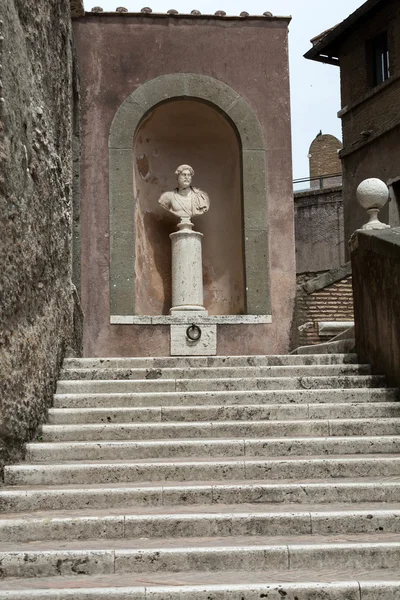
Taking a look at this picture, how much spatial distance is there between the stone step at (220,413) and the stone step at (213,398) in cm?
13

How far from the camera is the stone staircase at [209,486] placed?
13.5 feet

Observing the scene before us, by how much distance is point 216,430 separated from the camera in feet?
19.3

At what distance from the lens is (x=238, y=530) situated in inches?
181

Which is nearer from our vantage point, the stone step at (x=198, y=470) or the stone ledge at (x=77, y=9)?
the stone step at (x=198, y=470)

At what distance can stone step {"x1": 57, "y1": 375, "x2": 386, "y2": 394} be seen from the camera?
259 inches

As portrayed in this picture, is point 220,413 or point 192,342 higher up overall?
point 192,342

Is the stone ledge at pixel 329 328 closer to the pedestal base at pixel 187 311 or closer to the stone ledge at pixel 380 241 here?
the pedestal base at pixel 187 311

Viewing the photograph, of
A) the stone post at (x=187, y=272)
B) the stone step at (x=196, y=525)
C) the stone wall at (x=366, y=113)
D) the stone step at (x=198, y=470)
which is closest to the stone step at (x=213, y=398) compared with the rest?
the stone step at (x=198, y=470)

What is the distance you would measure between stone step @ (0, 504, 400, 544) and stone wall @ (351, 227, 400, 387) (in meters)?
2.18

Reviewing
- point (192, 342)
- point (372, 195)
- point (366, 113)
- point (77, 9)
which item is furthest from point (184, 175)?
point (366, 113)

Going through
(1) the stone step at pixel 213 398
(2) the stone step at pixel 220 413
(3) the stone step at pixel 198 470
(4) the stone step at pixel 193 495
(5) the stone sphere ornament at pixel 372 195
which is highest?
(5) the stone sphere ornament at pixel 372 195

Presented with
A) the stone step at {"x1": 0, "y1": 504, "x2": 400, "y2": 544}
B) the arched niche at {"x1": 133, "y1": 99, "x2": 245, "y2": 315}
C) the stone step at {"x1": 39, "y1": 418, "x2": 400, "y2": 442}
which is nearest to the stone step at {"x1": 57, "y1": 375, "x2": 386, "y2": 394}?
the stone step at {"x1": 39, "y1": 418, "x2": 400, "y2": 442}

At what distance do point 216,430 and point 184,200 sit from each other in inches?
220

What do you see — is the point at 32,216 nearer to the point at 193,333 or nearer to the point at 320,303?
the point at 193,333
